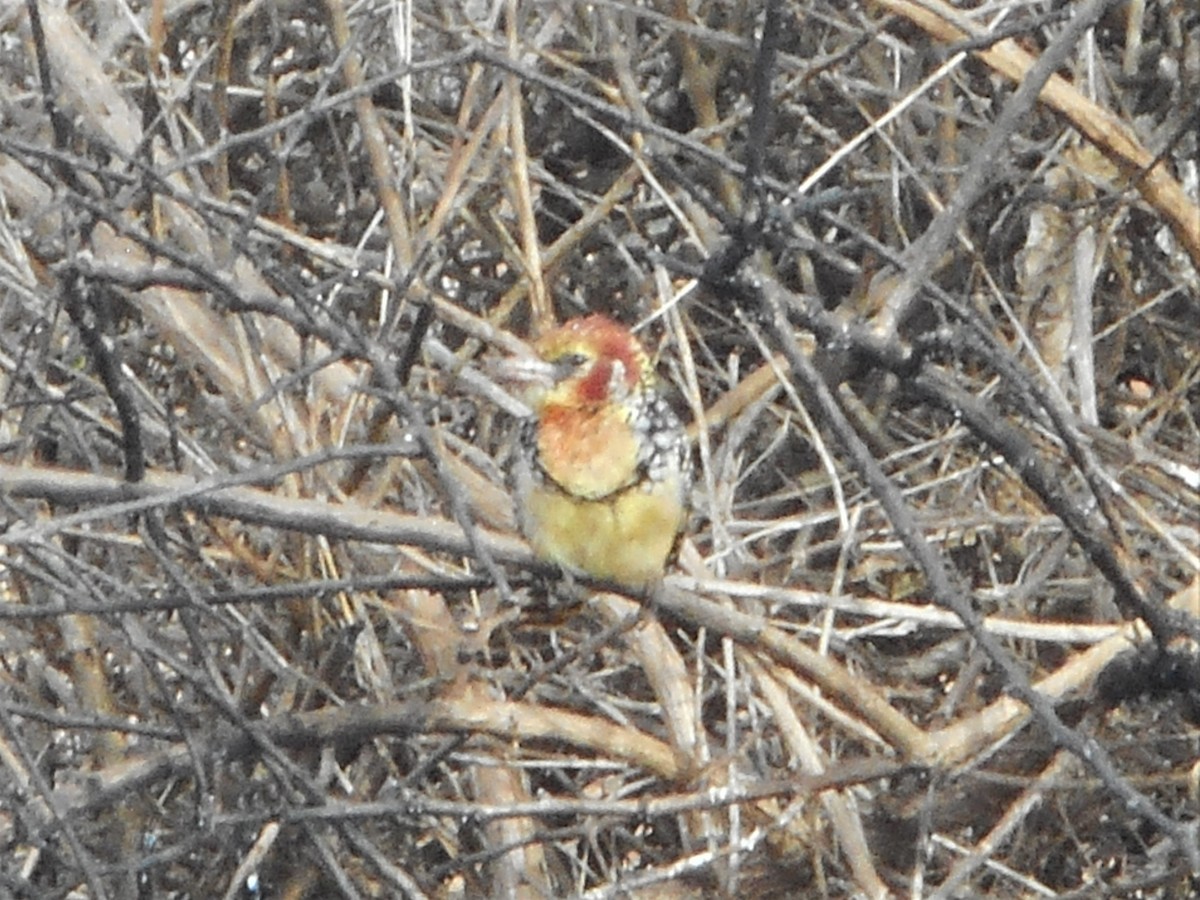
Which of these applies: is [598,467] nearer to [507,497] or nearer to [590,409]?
[590,409]

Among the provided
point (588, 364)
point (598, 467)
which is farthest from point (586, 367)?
point (598, 467)

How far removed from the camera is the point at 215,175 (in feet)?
10.8

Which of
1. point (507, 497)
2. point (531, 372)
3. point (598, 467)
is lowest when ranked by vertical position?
point (507, 497)

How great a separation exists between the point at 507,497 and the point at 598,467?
439mm

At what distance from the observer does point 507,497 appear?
3014 mm

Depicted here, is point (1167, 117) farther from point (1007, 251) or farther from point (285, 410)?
point (285, 410)

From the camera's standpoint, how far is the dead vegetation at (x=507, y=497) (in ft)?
8.43

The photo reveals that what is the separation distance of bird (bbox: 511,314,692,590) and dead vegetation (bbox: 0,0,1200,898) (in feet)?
0.22

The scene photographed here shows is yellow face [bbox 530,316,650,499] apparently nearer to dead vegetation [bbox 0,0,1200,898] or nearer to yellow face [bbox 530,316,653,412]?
yellow face [bbox 530,316,653,412]

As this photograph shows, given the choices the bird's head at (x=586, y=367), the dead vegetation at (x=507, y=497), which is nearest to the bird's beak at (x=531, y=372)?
the bird's head at (x=586, y=367)

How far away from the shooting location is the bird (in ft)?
8.48

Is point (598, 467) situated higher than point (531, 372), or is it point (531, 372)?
point (531, 372)

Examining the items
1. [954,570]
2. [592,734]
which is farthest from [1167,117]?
[592,734]

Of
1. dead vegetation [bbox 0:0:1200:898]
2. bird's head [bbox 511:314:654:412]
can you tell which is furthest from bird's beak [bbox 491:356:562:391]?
dead vegetation [bbox 0:0:1200:898]
